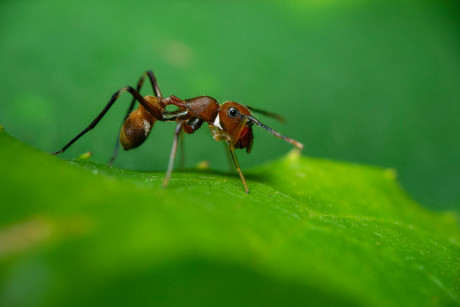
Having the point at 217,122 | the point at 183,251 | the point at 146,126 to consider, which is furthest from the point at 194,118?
the point at 183,251

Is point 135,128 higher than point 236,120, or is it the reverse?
point 236,120

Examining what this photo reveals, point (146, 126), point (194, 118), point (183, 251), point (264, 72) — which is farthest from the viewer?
point (264, 72)

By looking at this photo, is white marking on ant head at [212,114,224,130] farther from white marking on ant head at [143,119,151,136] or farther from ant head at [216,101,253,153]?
white marking on ant head at [143,119,151,136]

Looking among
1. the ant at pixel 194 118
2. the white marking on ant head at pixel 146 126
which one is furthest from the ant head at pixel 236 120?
the white marking on ant head at pixel 146 126

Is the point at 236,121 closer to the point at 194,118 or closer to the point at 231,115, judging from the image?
the point at 231,115

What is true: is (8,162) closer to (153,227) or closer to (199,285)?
(153,227)

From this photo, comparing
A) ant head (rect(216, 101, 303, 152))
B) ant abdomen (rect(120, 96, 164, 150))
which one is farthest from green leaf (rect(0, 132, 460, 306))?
ant abdomen (rect(120, 96, 164, 150))
